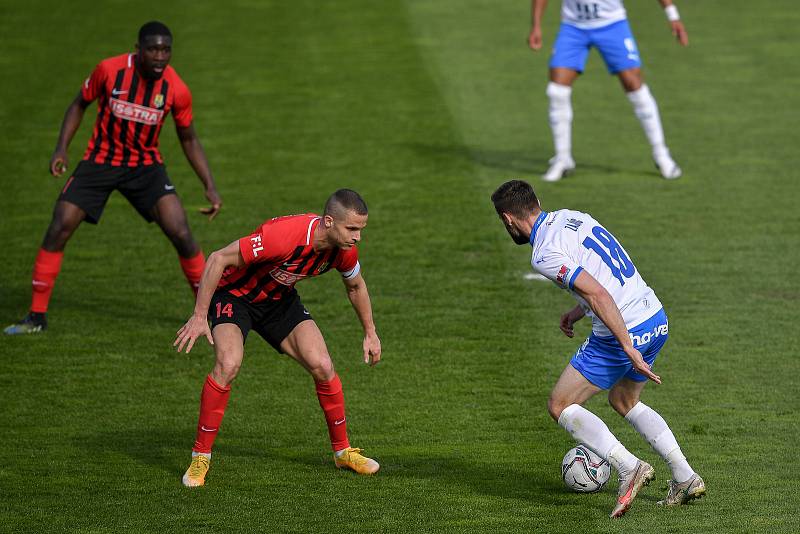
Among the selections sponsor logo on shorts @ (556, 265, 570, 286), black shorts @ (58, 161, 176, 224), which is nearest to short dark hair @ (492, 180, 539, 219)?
sponsor logo on shorts @ (556, 265, 570, 286)

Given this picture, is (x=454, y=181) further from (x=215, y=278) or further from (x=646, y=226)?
(x=215, y=278)

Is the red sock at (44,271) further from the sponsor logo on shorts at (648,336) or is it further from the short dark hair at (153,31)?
the sponsor logo on shorts at (648,336)

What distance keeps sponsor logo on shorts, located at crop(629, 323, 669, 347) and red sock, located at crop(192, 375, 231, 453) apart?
2.20 meters

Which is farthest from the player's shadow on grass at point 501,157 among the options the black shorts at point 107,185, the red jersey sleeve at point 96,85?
the red jersey sleeve at point 96,85

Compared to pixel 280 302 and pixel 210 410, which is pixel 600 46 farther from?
pixel 210 410

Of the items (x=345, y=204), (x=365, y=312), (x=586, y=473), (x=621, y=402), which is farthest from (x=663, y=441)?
(x=345, y=204)

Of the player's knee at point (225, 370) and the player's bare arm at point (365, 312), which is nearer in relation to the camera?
the player's knee at point (225, 370)

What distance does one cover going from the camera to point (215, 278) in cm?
686

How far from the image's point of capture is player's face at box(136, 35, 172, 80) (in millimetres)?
9234

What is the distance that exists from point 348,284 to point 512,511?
154 cm

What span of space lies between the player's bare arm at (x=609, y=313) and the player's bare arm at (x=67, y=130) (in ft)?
15.5

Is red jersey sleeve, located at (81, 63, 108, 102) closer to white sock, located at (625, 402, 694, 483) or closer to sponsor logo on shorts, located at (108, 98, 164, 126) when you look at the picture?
sponsor logo on shorts, located at (108, 98, 164, 126)

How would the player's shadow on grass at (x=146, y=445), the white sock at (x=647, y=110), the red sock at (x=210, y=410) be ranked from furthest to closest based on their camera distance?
the white sock at (x=647, y=110) → the player's shadow on grass at (x=146, y=445) → the red sock at (x=210, y=410)

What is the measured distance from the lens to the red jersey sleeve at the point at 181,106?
961cm
